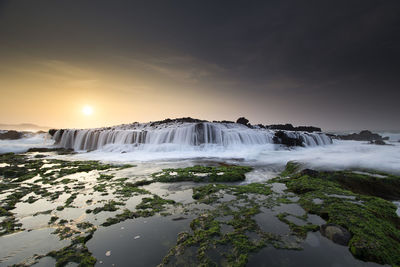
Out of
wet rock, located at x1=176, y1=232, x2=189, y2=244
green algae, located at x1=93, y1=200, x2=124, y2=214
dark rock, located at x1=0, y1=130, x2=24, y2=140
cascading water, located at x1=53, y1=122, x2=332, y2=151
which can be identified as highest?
dark rock, located at x1=0, y1=130, x2=24, y2=140

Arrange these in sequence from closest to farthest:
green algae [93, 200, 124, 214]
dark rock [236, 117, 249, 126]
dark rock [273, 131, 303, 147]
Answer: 1. green algae [93, 200, 124, 214]
2. dark rock [273, 131, 303, 147]
3. dark rock [236, 117, 249, 126]

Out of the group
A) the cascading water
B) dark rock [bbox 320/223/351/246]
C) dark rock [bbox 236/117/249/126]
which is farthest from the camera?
dark rock [bbox 236/117/249/126]

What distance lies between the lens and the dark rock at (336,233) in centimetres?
377

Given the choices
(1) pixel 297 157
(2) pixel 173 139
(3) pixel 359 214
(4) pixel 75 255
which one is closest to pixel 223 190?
(3) pixel 359 214

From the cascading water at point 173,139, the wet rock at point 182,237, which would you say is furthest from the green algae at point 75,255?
the cascading water at point 173,139

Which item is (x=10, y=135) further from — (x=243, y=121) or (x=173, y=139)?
(x=243, y=121)

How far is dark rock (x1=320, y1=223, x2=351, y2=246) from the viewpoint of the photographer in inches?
148

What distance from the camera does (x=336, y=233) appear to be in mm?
3908

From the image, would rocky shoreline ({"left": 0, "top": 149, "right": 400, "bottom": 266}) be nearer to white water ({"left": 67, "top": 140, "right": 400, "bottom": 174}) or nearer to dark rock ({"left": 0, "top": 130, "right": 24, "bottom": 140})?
white water ({"left": 67, "top": 140, "right": 400, "bottom": 174})

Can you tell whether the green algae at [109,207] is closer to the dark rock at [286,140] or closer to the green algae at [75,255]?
the green algae at [75,255]

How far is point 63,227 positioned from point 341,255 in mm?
6193

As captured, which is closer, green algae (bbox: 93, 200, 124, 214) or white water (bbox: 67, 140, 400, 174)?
green algae (bbox: 93, 200, 124, 214)

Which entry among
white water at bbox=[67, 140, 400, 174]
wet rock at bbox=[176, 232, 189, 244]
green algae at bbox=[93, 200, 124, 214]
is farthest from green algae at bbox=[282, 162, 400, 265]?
green algae at bbox=[93, 200, 124, 214]

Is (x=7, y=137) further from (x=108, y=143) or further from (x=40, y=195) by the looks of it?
(x=40, y=195)
